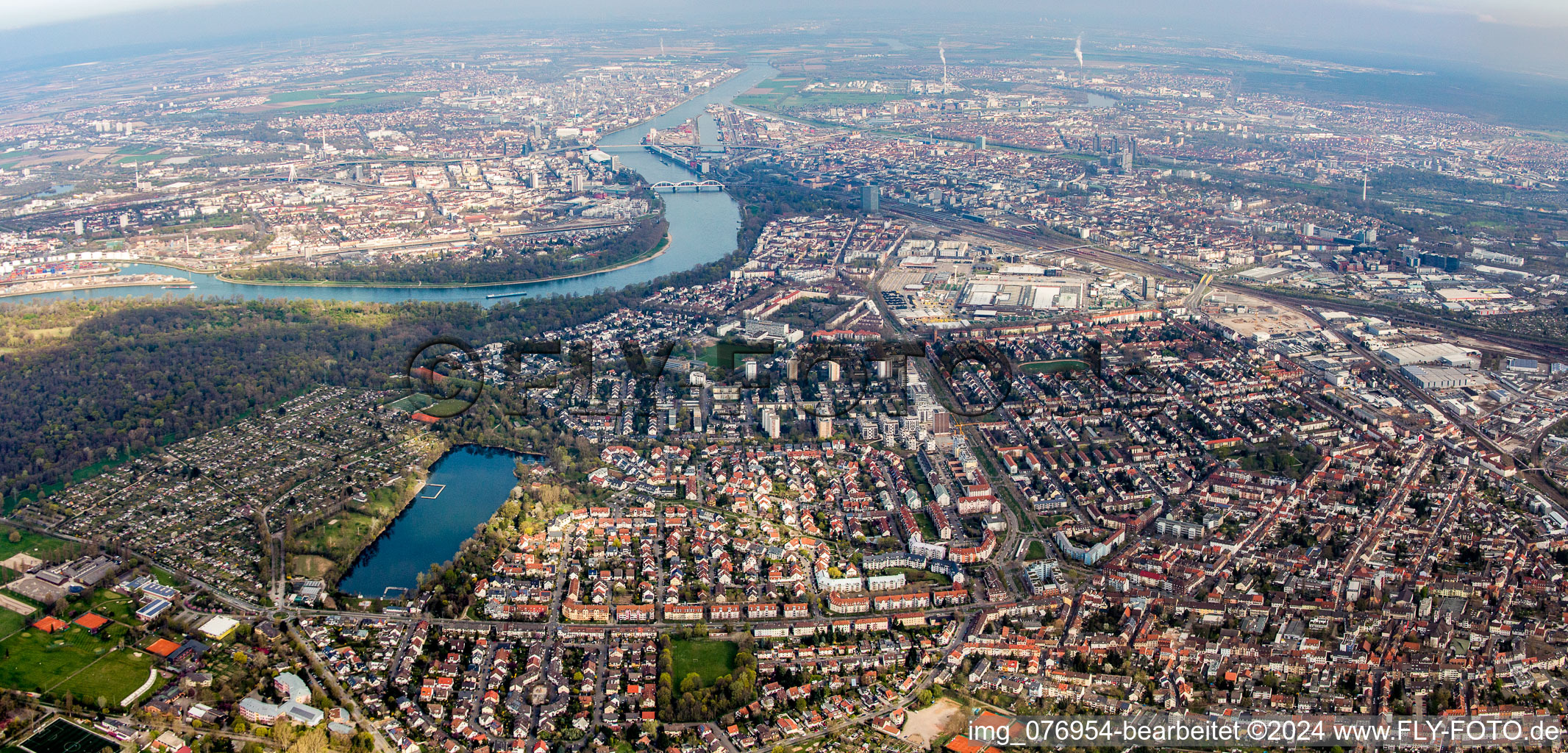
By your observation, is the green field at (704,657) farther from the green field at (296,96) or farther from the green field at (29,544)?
the green field at (296,96)

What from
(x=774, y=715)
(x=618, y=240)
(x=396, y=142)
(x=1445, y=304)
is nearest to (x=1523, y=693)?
(x=774, y=715)

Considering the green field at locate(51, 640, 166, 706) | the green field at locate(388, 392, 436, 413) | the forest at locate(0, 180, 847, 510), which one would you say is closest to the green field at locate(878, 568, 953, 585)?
the green field at locate(51, 640, 166, 706)

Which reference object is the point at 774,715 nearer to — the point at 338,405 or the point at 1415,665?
the point at 1415,665

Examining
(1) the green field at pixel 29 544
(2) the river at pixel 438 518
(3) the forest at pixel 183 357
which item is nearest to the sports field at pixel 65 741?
(2) the river at pixel 438 518

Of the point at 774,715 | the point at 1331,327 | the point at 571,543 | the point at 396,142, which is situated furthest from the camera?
the point at 396,142

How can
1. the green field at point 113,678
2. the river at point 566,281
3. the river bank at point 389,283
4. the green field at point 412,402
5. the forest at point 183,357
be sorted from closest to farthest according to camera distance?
1. the green field at point 113,678
2. the forest at point 183,357
3. the green field at point 412,402
4. the river at point 566,281
5. the river bank at point 389,283

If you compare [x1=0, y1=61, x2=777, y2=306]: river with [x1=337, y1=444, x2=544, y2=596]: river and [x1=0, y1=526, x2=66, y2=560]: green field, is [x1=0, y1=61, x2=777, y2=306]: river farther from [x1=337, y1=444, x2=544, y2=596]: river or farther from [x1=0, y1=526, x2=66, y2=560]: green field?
[x1=0, y1=526, x2=66, y2=560]: green field

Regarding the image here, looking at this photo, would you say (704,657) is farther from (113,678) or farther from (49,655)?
(49,655)
